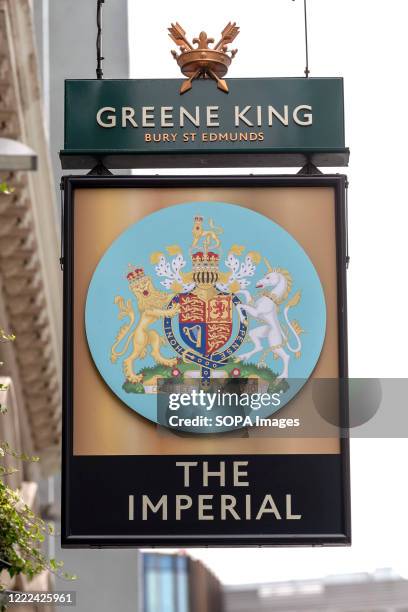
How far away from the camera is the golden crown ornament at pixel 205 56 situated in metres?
11.0

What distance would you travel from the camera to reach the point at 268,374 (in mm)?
10211

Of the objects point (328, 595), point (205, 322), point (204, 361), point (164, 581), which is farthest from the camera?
point (164, 581)

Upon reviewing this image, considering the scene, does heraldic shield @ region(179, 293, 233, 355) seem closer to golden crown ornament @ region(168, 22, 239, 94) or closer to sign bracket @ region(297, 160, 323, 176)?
sign bracket @ region(297, 160, 323, 176)

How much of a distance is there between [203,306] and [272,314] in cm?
46

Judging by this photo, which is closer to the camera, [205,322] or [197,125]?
[205,322]

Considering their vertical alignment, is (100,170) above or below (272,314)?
above

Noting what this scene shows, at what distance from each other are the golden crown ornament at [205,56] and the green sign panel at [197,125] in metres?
0.21

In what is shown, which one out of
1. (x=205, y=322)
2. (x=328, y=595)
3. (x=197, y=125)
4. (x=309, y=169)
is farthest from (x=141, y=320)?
(x=328, y=595)

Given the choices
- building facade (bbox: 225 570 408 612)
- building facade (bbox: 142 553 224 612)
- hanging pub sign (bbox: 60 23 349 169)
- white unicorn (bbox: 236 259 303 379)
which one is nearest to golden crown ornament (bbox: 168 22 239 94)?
hanging pub sign (bbox: 60 23 349 169)

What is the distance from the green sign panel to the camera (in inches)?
421

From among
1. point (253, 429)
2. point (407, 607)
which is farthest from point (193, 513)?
point (407, 607)

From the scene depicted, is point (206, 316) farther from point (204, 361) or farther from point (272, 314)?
point (272, 314)

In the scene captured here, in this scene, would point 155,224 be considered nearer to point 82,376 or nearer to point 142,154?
point 142,154

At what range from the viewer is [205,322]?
10352 millimetres
